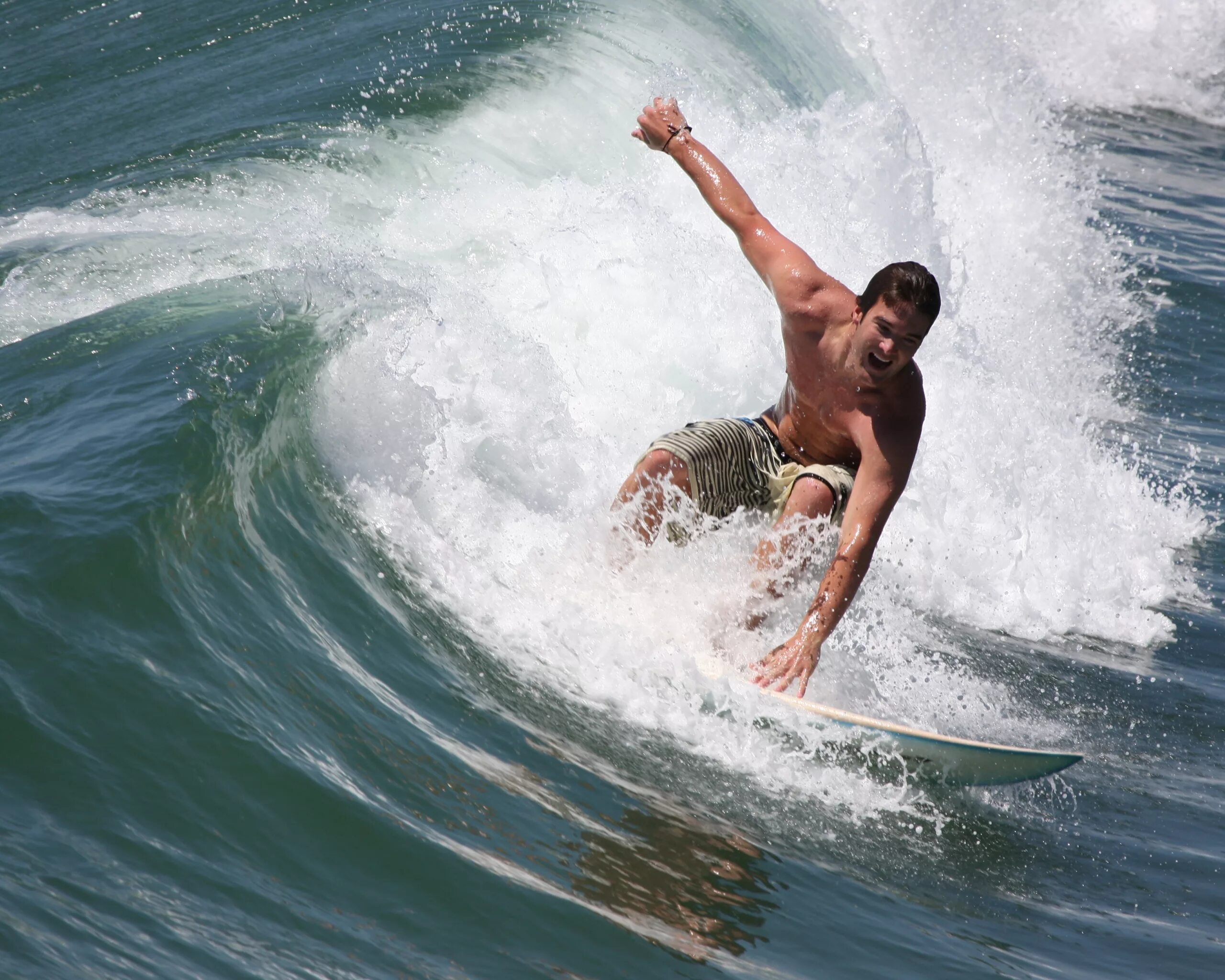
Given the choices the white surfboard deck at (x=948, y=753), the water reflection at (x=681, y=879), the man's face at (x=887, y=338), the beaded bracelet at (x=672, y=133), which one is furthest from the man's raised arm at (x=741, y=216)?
the water reflection at (x=681, y=879)

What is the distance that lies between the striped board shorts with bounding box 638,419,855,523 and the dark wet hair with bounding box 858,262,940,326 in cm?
78

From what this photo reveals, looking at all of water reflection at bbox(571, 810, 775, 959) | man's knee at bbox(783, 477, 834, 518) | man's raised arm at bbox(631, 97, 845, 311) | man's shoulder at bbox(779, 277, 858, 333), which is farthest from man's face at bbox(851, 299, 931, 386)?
water reflection at bbox(571, 810, 775, 959)

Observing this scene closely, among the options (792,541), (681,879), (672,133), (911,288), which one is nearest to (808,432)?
(792,541)

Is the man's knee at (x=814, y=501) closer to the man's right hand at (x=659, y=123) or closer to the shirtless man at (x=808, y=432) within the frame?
the shirtless man at (x=808, y=432)

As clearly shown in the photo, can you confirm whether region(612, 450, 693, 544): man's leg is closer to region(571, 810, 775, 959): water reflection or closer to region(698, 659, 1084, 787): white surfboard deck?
region(698, 659, 1084, 787): white surfboard deck

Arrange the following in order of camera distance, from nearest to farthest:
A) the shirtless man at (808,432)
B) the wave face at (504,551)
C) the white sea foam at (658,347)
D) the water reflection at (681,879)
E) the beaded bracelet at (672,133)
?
the wave face at (504,551) < the water reflection at (681,879) < the shirtless man at (808,432) < the white sea foam at (658,347) < the beaded bracelet at (672,133)

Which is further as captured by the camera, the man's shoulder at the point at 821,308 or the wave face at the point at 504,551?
the man's shoulder at the point at 821,308

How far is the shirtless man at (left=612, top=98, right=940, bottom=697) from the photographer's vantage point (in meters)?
4.46

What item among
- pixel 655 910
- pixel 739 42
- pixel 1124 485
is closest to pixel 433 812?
pixel 655 910

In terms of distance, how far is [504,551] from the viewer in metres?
5.28

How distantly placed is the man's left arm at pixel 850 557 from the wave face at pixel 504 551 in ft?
0.67

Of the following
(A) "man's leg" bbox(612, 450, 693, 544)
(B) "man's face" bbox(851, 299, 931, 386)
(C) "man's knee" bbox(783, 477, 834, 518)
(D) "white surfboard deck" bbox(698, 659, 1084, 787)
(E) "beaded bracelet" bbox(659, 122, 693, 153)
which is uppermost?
(E) "beaded bracelet" bbox(659, 122, 693, 153)

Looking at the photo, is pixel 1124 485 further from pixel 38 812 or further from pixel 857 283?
pixel 38 812

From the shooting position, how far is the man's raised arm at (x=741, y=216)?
192 inches
